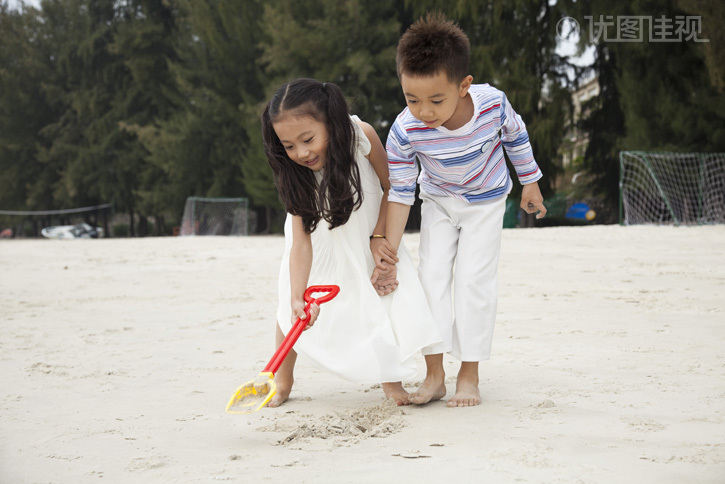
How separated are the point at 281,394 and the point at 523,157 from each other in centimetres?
117

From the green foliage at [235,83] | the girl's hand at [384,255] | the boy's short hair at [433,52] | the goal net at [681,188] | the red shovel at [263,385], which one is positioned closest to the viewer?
the red shovel at [263,385]

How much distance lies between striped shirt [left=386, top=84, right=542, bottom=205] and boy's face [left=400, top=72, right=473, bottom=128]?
8 centimetres

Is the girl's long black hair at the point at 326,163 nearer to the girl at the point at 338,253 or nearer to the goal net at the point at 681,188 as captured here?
the girl at the point at 338,253

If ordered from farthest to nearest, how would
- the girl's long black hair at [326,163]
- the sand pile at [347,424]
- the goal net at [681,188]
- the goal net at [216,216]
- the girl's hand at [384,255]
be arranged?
the goal net at [216,216]
the goal net at [681,188]
the girl's hand at [384,255]
the girl's long black hair at [326,163]
the sand pile at [347,424]

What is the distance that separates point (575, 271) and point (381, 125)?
11.7 metres

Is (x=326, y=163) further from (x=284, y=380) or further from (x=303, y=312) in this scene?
(x=284, y=380)

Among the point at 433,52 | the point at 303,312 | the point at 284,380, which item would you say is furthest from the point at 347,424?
the point at 433,52

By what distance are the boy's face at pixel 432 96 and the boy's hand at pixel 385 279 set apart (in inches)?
19.4

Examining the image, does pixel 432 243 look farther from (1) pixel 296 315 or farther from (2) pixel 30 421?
(2) pixel 30 421

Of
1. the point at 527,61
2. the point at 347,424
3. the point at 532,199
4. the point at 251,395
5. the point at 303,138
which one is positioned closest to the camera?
the point at 347,424

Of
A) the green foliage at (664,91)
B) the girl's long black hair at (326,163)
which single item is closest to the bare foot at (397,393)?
the girl's long black hair at (326,163)

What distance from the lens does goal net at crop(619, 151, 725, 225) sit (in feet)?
42.7

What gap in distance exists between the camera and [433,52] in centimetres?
228

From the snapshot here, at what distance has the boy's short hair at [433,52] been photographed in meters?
2.28
